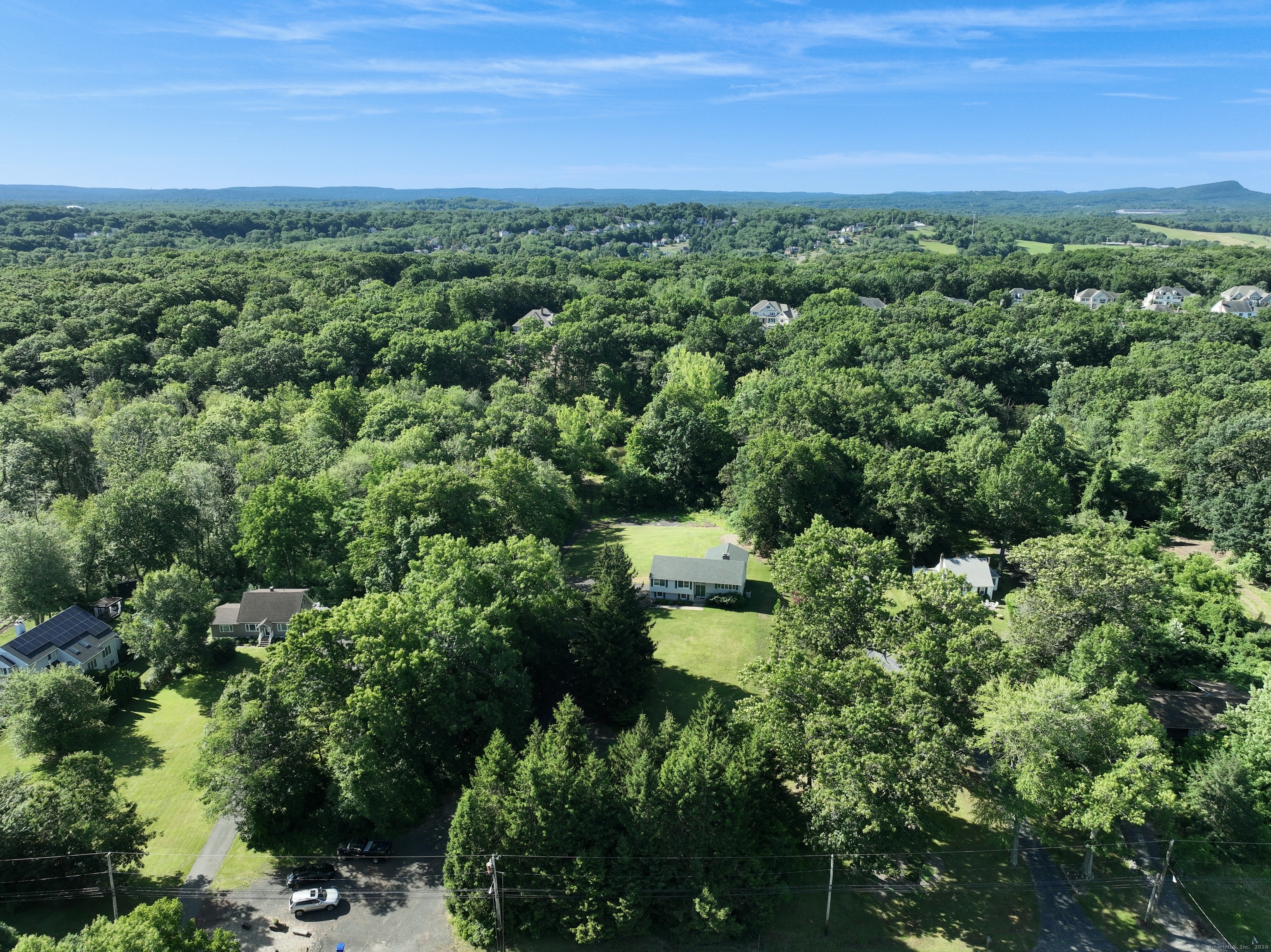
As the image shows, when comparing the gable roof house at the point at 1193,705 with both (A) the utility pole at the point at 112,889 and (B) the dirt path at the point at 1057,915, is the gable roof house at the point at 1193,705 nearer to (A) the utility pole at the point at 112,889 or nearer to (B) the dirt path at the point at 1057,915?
(B) the dirt path at the point at 1057,915

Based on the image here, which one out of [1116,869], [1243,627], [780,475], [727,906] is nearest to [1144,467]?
[1243,627]

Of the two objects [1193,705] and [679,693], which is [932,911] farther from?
[1193,705]

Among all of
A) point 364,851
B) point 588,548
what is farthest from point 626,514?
point 364,851

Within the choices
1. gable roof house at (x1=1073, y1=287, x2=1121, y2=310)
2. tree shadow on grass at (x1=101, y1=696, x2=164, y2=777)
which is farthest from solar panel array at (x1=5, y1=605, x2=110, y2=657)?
gable roof house at (x1=1073, y1=287, x2=1121, y2=310)

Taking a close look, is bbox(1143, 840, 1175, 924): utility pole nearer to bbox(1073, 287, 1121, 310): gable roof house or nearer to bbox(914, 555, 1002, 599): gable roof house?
bbox(914, 555, 1002, 599): gable roof house

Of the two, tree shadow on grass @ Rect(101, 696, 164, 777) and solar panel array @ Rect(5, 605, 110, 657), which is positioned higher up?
solar panel array @ Rect(5, 605, 110, 657)

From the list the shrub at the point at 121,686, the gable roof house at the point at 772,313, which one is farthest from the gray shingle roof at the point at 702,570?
the gable roof house at the point at 772,313

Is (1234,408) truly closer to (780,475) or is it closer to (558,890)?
(780,475)
